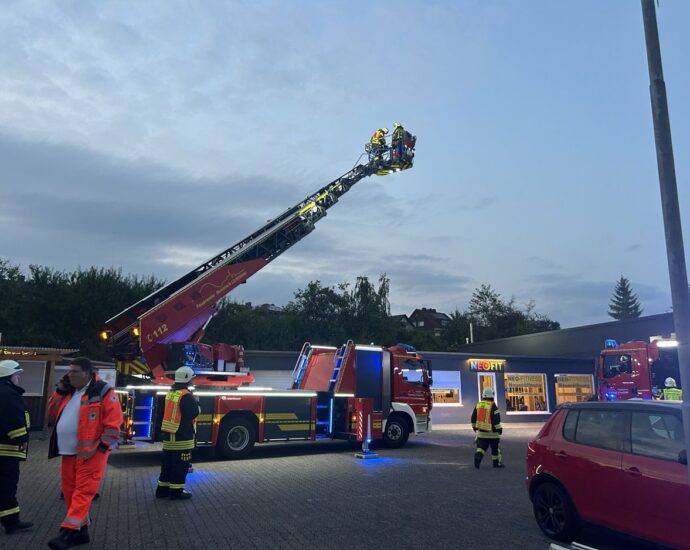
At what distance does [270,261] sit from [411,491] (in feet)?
27.1

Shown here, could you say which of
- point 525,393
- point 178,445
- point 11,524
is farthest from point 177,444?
point 525,393

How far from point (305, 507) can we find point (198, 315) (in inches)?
284

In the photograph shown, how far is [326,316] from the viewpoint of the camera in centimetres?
4178

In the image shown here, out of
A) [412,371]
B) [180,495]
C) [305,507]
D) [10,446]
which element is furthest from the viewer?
[412,371]

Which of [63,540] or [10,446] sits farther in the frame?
[10,446]

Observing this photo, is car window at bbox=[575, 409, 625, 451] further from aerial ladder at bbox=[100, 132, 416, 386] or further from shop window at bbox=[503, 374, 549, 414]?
shop window at bbox=[503, 374, 549, 414]

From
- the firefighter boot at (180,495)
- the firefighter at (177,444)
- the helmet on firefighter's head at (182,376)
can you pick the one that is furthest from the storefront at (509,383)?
the firefighter boot at (180,495)

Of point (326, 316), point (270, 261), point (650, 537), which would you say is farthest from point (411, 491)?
point (326, 316)

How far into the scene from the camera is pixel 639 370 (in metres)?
17.0

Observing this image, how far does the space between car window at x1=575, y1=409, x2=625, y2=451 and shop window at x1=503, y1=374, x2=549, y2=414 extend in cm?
2010

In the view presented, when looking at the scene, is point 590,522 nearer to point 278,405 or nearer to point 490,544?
point 490,544

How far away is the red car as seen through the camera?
15.8 feet

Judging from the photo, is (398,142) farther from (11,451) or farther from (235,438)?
(11,451)

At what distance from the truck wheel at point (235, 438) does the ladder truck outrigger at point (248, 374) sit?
2 centimetres
